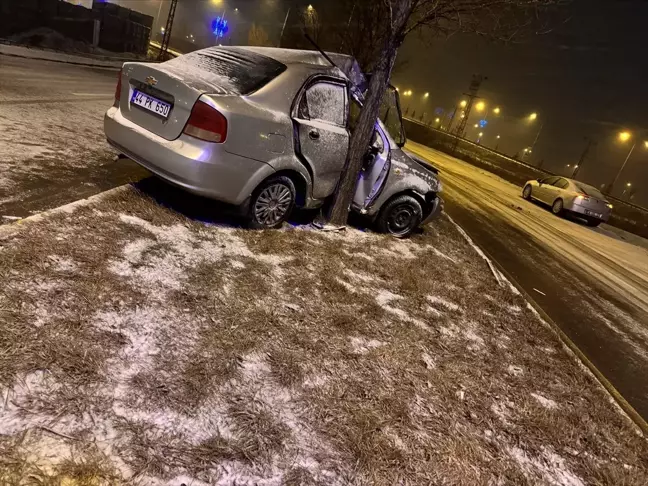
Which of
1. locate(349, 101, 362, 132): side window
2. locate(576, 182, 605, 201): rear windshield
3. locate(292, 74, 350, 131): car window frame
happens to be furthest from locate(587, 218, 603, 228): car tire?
locate(292, 74, 350, 131): car window frame

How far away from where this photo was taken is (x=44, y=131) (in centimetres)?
626

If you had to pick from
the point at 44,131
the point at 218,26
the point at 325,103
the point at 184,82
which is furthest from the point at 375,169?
the point at 218,26

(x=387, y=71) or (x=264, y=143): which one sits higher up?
(x=387, y=71)

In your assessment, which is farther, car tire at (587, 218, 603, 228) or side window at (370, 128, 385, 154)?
car tire at (587, 218, 603, 228)

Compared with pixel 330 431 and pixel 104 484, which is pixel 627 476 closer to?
pixel 330 431

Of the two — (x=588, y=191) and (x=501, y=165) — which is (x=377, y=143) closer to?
(x=588, y=191)

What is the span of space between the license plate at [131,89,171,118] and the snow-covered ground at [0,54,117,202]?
1.29 meters

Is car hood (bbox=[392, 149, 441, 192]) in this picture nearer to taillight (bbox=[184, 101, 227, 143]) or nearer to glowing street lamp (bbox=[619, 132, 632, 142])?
taillight (bbox=[184, 101, 227, 143])

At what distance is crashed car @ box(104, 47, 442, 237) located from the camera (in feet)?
13.1

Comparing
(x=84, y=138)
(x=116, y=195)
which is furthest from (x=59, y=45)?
(x=116, y=195)

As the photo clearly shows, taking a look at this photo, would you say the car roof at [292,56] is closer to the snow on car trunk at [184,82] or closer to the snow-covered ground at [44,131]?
the snow on car trunk at [184,82]

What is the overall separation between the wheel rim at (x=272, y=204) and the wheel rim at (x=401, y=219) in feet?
6.83

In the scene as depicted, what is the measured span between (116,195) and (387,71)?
3.70m

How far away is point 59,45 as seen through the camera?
21266mm
